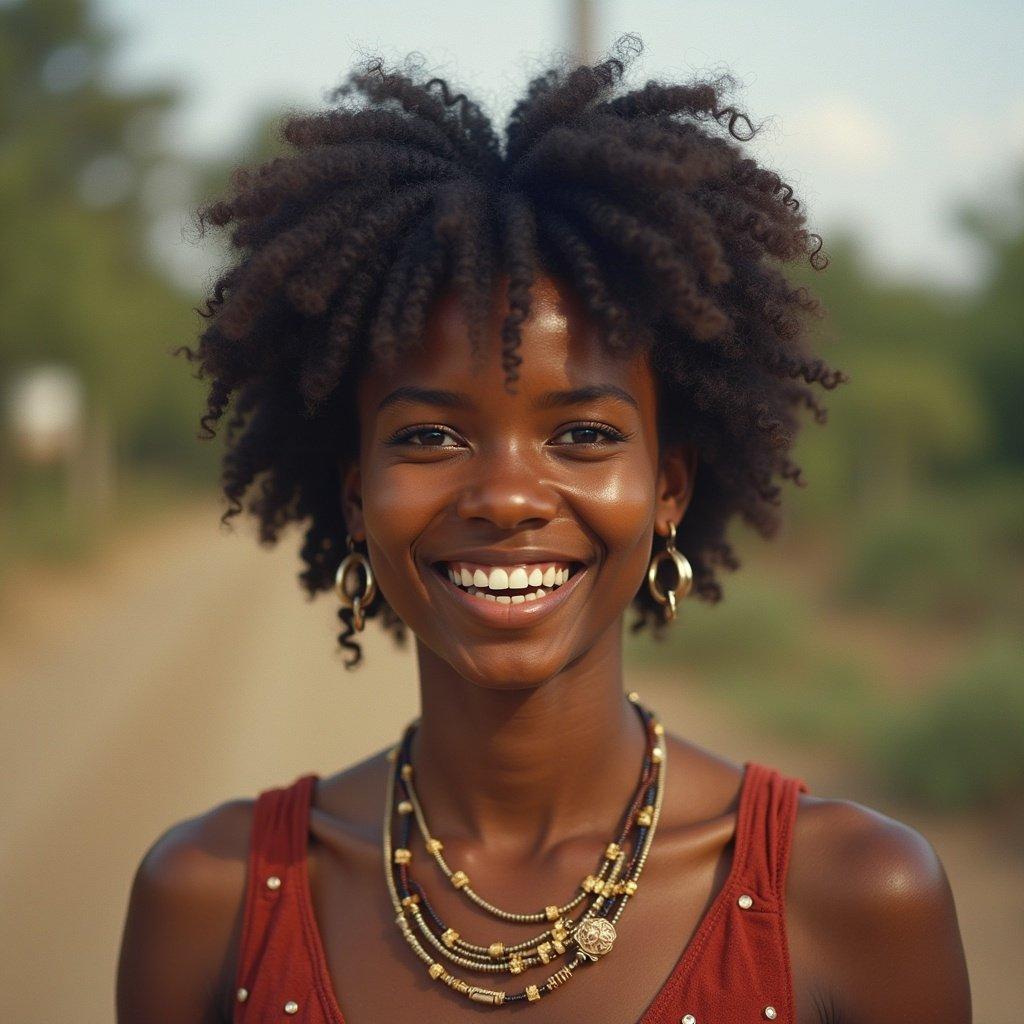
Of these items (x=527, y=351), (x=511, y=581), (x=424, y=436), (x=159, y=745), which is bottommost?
(x=511, y=581)

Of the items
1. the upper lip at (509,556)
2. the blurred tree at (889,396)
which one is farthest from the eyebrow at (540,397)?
the blurred tree at (889,396)

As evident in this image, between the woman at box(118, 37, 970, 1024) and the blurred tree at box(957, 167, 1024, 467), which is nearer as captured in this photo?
the woman at box(118, 37, 970, 1024)

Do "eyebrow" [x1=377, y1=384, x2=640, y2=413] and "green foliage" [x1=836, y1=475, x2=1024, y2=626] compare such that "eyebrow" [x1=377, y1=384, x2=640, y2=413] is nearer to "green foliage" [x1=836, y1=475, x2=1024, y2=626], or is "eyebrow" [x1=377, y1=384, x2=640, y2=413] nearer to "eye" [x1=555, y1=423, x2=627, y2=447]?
"eye" [x1=555, y1=423, x2=627, y2=447]

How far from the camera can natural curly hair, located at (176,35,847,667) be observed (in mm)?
2014

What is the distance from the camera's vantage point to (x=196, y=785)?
692 centimetres

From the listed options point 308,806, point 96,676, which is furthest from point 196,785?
point 308,806

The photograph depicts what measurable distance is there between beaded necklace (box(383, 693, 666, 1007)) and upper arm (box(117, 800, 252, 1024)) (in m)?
0.29

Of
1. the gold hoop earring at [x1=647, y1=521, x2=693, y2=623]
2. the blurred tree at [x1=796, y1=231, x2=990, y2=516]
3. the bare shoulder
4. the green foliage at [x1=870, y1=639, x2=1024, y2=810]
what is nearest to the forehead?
the gold hoop earring at [x1=647, y1=521, x2=693, y2=623]

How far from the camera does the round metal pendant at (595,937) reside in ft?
6.81

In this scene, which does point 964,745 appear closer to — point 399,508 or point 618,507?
point 618,507

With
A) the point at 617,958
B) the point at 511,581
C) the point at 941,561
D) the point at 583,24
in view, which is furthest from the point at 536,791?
the point at 941,561

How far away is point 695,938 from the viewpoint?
2.06m

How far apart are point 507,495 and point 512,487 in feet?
0.06

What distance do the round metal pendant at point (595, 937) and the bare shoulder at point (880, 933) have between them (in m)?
0.29
